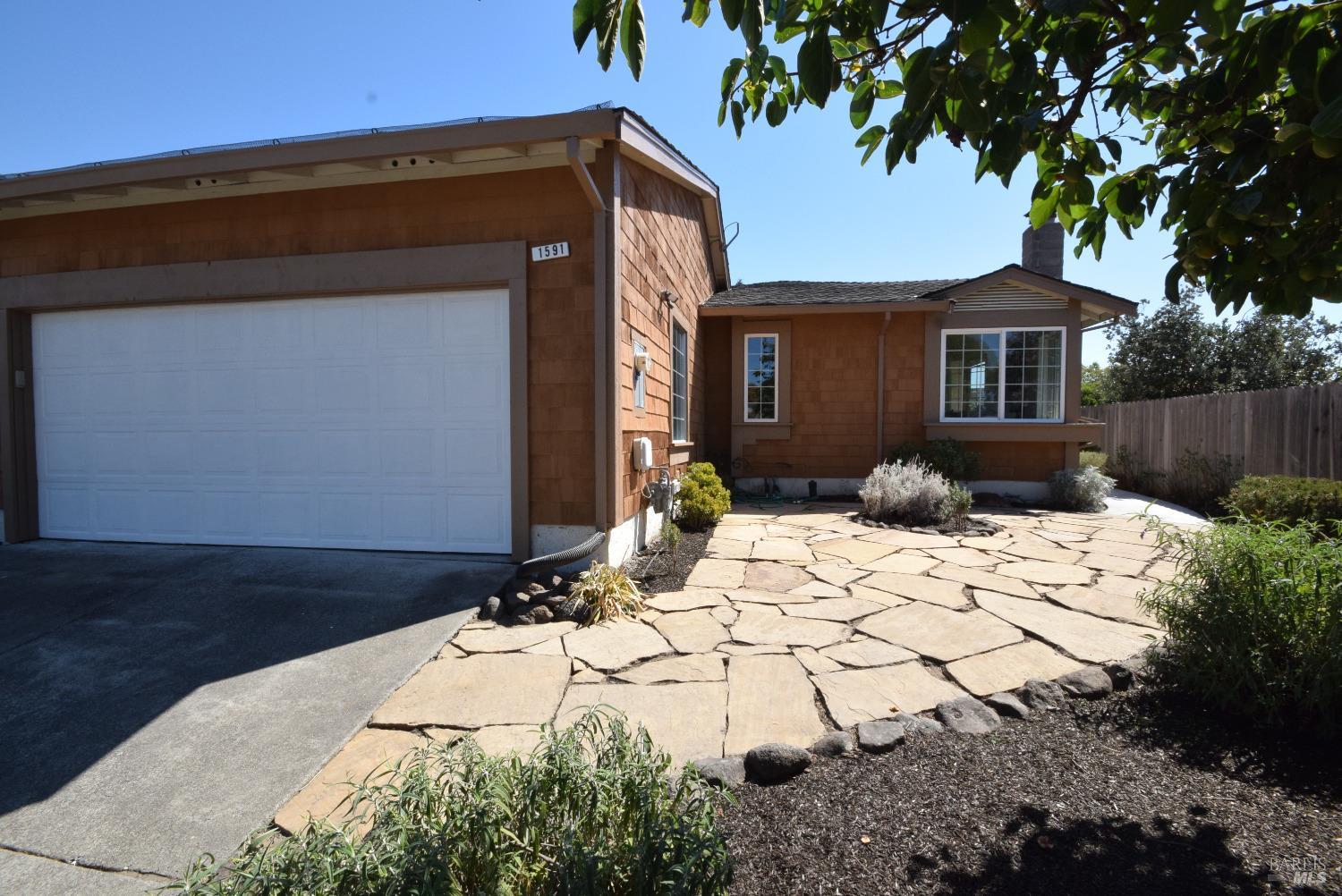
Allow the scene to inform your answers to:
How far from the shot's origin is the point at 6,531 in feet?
17.9

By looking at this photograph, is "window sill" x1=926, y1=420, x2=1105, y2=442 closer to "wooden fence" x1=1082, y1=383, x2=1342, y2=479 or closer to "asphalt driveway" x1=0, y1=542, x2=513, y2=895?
"wooden fence" x1=1082, y1=383, x2=1342, y2=479

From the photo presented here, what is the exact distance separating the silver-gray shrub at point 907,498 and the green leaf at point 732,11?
6.43 meters

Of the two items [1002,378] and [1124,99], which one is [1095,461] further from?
[1124,99]

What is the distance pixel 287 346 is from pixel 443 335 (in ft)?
4.69

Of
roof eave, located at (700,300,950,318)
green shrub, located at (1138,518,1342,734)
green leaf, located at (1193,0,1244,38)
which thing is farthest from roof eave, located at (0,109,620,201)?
roof eave, located at (700,300,950,318)

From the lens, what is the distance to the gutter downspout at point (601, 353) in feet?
14.6

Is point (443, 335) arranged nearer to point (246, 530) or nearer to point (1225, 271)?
point (246, 530)

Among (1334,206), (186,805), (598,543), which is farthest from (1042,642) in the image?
(186,805)

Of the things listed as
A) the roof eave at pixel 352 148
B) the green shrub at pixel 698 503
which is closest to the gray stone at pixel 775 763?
the roof eave at pixel 352 148

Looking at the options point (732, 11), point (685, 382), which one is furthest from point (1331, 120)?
point (685, 382)

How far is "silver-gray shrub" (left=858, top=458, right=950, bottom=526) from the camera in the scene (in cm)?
690

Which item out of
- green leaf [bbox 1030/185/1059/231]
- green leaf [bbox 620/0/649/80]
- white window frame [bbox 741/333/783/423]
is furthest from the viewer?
white window frame [bbox 741/333/783/423]

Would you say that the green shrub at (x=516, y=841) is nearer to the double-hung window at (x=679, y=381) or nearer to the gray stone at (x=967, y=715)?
the gray stone at (x=967, y=715)

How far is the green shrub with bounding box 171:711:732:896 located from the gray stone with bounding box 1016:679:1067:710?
1.81 meters
